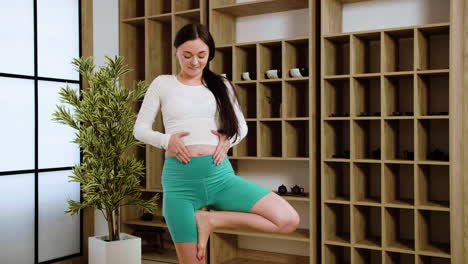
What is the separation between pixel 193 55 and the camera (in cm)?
229

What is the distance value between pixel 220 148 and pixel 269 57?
2.09 metres

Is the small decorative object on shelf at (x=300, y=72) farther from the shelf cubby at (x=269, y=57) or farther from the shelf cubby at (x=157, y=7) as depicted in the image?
the shelf cubby at (x=157, y=7)

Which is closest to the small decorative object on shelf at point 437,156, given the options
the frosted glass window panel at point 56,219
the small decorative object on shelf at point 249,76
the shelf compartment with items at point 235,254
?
the shelf compartment with items at point 235,254

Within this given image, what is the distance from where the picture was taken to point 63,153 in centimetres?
428

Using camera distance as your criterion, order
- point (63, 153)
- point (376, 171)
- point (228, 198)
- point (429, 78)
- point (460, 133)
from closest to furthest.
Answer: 1. point (228, 198)
2. point (460, 133)
3. point (429, 78)
4. point (376, 171)
5. point (63, 153)

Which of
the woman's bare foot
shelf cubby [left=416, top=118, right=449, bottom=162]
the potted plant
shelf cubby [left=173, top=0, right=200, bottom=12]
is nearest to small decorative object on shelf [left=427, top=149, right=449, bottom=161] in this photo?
shelf cubby [left=416, top=118, right=449, bottom=162]

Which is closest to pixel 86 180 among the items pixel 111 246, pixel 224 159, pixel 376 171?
pixel 111 246

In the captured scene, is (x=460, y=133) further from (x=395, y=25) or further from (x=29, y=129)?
(x=29, y=129)

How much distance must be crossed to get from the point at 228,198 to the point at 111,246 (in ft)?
6.09

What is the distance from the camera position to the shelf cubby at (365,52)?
3.71 m

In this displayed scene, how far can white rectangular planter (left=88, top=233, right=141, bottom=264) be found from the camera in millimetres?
3797

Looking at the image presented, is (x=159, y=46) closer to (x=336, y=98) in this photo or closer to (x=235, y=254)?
(x=336, y=98)

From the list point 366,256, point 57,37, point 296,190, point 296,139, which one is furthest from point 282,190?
point 57,37

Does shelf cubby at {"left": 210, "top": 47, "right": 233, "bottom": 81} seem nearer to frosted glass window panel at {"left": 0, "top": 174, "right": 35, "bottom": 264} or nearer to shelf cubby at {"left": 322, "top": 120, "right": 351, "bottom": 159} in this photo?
shelf cubby at {"left": 322, "top": 120, "right": 351, "bottom": 159}
